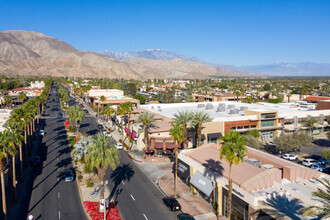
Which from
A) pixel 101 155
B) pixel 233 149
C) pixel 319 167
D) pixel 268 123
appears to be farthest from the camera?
pixel 268 123

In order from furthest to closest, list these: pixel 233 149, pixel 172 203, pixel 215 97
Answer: pixel 215 97, pixel 172 203, pixel 233 149

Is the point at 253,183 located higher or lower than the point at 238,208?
higher

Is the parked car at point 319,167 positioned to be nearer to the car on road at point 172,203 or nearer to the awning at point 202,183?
the awning at point 202,183

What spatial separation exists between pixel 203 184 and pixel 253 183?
679cm

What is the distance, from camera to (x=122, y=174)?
141 feet

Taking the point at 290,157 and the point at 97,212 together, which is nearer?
the point at 97,212

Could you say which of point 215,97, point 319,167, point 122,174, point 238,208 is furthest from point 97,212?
point 215,97

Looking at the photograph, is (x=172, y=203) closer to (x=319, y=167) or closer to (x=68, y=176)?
(x=68, y=176)

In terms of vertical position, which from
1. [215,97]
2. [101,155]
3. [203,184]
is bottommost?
[203,184]

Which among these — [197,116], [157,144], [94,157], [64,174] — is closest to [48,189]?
[64,174]

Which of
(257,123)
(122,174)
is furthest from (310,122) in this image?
(122,174)

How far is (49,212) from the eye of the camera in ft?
99.8

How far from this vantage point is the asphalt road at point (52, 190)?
99.9ft

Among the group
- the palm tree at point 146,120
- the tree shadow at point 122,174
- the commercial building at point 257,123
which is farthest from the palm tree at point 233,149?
the commercial building at point 257,123
